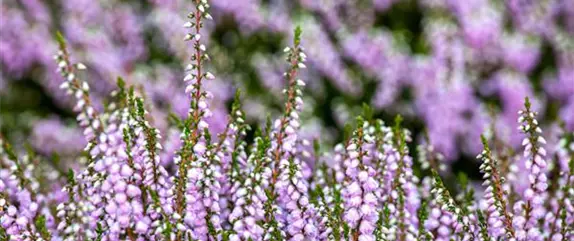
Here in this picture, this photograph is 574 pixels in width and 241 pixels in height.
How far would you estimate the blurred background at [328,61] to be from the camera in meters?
8.14

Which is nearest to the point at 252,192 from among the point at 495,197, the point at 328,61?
the point at 495,197

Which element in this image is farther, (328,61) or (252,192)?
(328,61)

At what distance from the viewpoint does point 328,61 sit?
8.53 m

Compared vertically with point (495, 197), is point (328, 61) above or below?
above

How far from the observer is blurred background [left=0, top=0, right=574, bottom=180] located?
8.14 meters

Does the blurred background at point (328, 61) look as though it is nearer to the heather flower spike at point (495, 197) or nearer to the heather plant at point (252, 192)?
the heather plant at point (252, 192)

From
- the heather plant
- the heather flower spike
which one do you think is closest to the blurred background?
the heather plant

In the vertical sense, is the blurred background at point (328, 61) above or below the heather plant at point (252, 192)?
above

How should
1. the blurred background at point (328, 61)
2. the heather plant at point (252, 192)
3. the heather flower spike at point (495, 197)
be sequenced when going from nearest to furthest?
the heather plant at point (252, 192) < the heather flower spike at point (495, 197) < the blurred background at point (328, 61)

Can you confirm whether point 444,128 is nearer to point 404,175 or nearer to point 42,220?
point 404,175

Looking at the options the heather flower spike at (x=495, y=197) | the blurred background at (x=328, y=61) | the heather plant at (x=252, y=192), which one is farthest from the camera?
the blurred background at (x=328, y=61)

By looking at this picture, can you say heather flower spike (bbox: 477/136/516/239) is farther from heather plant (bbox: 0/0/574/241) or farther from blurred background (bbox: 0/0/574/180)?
blurred background (bbox: 0/0/574/180)

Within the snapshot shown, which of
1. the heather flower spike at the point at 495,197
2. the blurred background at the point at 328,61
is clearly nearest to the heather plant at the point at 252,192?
the heather flower spike at the point at 495,197

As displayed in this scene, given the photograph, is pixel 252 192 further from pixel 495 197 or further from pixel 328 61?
pixel 328 61
